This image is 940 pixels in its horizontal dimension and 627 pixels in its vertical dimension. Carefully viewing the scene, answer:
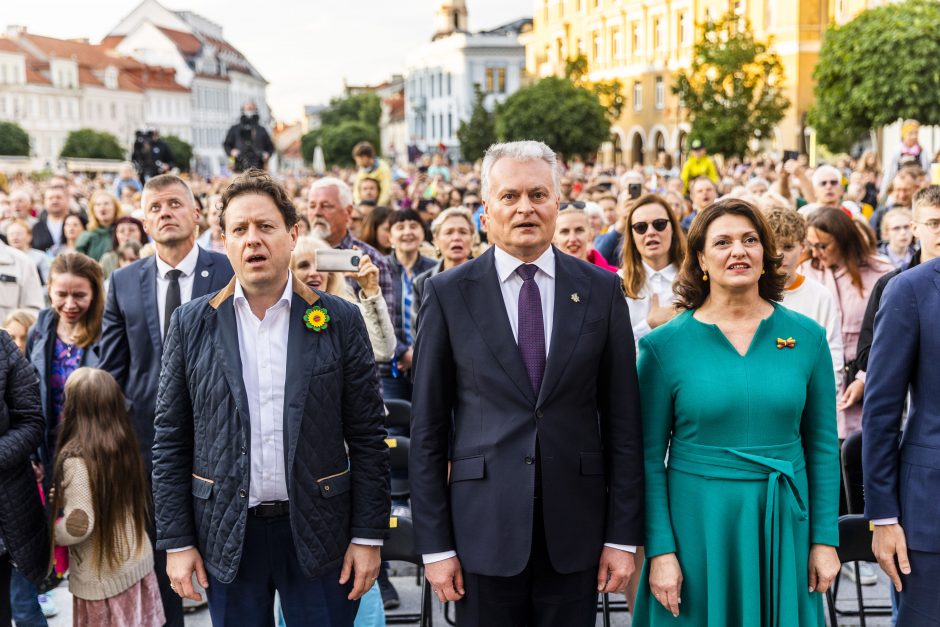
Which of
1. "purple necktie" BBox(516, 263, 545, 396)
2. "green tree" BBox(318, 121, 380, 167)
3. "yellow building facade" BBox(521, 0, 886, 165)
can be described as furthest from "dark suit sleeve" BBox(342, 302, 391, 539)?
"green tree" BBox(318, 121, 380, 167)

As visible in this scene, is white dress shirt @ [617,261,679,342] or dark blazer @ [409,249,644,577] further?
white dress shirt @ [617,261,679,342]

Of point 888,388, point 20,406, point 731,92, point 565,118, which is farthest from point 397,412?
point 565,118

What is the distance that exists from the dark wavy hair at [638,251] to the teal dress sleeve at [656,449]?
2105 millimetres

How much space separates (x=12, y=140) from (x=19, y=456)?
264 feet

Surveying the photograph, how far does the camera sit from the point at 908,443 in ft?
11.9

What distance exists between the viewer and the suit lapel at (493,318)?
10.6 feet

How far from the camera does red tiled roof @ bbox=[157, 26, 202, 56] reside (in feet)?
373

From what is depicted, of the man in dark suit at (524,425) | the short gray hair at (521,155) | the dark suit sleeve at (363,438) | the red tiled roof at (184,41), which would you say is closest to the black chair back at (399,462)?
the dark suit sleeve at (363,438)

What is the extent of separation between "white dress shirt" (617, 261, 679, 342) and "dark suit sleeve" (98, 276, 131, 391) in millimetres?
2567

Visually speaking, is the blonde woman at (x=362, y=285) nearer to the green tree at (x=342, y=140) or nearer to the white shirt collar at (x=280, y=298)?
the white shirt collar at (x=280, y=298)

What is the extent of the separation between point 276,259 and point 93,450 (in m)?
1.78

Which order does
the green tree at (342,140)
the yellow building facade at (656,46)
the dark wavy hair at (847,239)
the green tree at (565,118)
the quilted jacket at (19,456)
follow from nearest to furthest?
the quilted jacket at (19,456), the dark wavy hair at (847,239), the yellow building facade at (656,46), the green tree at (565,118), the green tree at (342,140)

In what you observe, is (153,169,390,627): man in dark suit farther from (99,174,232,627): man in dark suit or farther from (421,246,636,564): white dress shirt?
(99,174,232,627): man in dark suit

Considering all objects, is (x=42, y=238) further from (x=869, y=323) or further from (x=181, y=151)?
(x=181, y=151)
